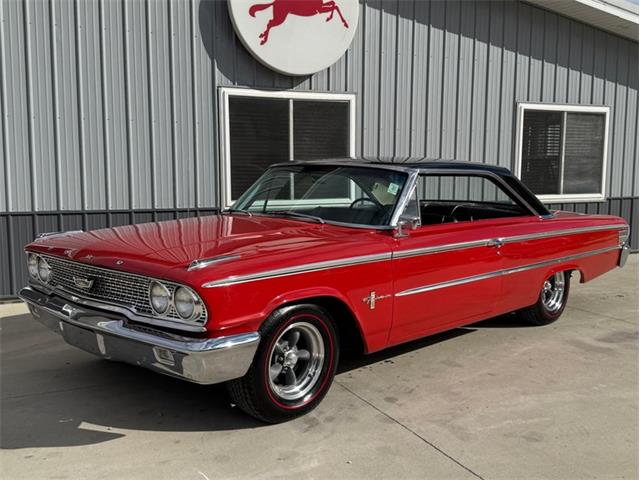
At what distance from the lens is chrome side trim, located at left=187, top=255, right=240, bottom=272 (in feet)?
10.3

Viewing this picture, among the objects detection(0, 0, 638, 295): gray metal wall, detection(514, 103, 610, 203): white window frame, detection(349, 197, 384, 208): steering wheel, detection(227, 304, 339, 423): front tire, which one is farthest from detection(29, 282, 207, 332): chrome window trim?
detection(514, 103, 610, 203): white window frame

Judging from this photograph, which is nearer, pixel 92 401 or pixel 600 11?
pixel 92 401

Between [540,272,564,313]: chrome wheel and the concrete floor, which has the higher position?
[540,272,564,313]: chrome wheel

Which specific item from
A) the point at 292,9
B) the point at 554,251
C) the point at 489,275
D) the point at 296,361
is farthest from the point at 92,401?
the point at 292,9

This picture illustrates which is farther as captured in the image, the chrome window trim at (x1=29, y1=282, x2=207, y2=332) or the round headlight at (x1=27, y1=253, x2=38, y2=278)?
the round headlight at (x1=27, y1=253, x2=38, y2=278)

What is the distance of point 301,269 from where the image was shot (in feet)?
11.3

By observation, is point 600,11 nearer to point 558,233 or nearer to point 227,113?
point 558,233

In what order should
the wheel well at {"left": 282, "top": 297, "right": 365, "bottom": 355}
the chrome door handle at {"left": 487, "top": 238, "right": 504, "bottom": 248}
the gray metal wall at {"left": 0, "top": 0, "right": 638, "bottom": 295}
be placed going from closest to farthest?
the wheel well at {"left": 282, "top": 297, "right": 365, "bottom": 355} → the chrome door handle at {"left": 487, "top": 238, "right": 504, "bottom": 248} → the gray metal wall at {"left": 0, "top": 0, "right": 638, "bottom": 295}

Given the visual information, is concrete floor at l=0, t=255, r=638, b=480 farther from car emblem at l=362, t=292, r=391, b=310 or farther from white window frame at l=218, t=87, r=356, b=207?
white window frame at l=218, t=87, r=356, b=207

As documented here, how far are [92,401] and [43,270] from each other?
0.95 meters

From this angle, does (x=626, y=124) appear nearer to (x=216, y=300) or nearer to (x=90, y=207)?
(x=90, y=207)

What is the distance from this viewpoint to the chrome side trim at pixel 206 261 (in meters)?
3.15

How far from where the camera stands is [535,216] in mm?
5367

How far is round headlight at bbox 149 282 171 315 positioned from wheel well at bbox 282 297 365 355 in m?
0.74
